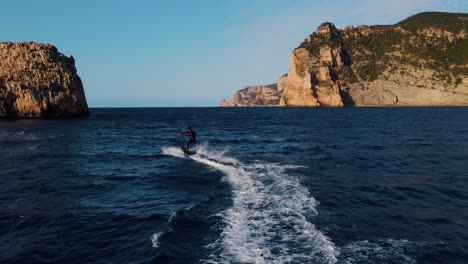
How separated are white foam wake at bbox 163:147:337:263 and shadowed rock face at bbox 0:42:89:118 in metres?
83.4

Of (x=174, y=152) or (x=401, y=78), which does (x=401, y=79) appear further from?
(x=174, y=152)

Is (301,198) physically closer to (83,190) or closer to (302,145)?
(83,190)

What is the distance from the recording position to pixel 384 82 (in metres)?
182

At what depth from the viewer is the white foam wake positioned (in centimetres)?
955

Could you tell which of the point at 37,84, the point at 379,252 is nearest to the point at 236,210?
the point at 379,252

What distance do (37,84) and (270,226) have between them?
9218 cm

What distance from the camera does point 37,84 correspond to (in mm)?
85625

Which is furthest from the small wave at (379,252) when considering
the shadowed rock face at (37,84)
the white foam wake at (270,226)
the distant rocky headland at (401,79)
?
the distant rocky headland at (401,79)

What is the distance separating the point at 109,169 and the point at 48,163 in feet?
19.4

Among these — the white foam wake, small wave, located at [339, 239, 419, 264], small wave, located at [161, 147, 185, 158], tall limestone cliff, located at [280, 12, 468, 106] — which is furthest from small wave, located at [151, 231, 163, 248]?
tall limestone cliff, located at [280, 12, 468, 106]

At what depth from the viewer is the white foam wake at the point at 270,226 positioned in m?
9.55

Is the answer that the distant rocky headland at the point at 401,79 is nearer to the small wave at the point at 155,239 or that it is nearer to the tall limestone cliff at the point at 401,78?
the tall limestone cliff at the point at 401,78

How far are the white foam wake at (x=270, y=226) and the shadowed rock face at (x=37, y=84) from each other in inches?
3284

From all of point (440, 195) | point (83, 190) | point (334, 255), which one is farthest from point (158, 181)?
point (440, 195)
